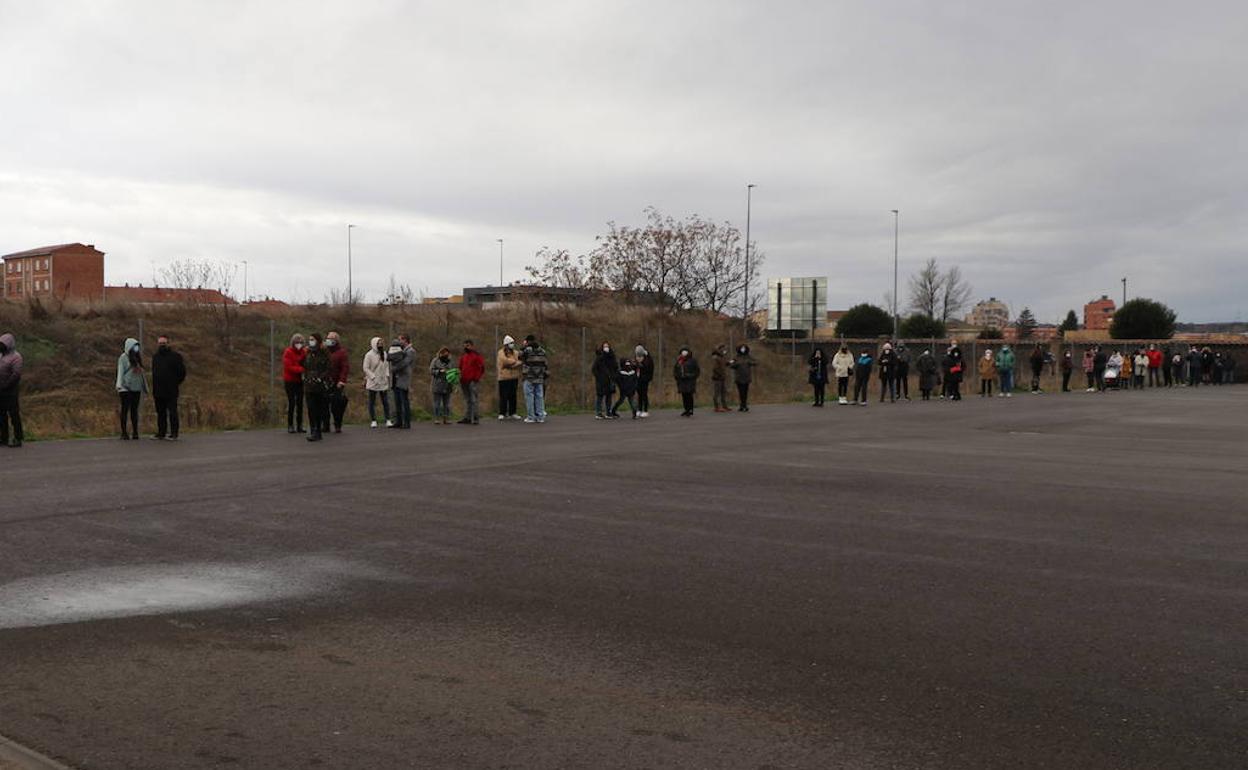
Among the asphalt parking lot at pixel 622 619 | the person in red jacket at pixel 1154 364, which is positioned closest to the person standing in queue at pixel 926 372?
the person in red jacket at pixel 1154 364

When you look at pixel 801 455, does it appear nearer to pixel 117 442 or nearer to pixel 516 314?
pixel 117 442

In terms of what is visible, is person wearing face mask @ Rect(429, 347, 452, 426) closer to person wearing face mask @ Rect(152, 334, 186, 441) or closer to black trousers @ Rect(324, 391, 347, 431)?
black trousers @ Rect(324, 391, 347, 431)

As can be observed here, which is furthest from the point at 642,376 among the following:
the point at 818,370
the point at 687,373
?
the point at 818,370

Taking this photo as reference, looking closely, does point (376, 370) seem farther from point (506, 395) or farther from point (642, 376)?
point (642, 376)

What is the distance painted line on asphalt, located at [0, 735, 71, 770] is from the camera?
425cm

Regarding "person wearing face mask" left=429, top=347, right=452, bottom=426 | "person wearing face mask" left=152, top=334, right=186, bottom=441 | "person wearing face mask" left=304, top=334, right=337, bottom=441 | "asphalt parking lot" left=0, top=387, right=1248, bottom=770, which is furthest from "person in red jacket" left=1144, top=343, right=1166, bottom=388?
"person wearing face mask" left=152, top=334, right=186, bottom=441

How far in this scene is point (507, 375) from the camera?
81.5 ft

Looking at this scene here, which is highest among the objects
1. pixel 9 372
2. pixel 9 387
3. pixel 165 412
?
pixel 9 372

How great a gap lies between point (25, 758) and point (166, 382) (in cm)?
1603

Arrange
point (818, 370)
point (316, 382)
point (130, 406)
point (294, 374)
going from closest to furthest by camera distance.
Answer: point (316, 382), point (130, 406), point (294, 374), point (818, 370)

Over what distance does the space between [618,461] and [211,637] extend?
31.6 feet

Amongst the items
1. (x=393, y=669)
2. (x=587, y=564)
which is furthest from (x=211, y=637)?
(x=587, y=564)

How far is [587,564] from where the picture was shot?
829 cm

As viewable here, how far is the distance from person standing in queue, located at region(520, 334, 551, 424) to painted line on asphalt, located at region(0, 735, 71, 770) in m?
19.8
